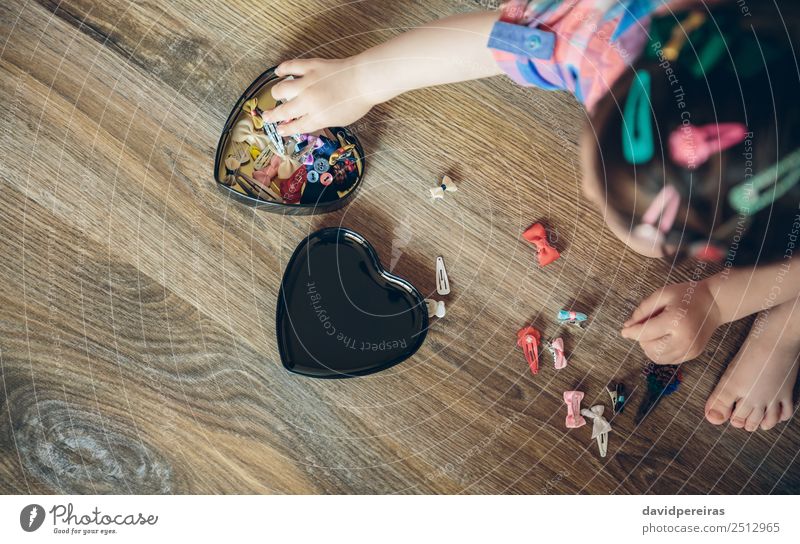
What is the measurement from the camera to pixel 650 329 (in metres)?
0.53

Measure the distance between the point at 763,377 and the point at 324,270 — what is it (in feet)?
1.36

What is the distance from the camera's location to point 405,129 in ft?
1.79

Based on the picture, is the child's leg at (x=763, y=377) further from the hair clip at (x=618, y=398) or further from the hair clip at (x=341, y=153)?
the hair clip at (x=341, y=153)

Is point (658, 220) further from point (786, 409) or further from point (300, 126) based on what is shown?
point (300, 126)

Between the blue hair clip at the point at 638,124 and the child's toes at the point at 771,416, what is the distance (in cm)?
26

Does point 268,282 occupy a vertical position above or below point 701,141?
below

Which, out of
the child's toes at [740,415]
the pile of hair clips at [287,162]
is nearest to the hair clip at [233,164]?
the pile of hair clips at [287,162]

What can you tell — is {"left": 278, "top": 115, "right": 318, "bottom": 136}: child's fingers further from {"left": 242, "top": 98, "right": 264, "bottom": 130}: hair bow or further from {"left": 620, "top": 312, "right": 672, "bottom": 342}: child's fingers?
{"left": 620, "top": 312, "right": 672, "bottom": 342}: child's fingers

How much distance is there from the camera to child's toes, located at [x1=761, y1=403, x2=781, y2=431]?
0.54 meters

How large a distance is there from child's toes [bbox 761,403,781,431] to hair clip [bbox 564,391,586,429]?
6.7 inches

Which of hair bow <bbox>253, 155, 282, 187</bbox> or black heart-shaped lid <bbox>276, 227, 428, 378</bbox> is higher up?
hair bow <bbox>253, 155, 282, 187</bbox>

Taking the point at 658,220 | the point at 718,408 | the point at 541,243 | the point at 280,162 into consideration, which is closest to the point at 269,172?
the point at 280,162
